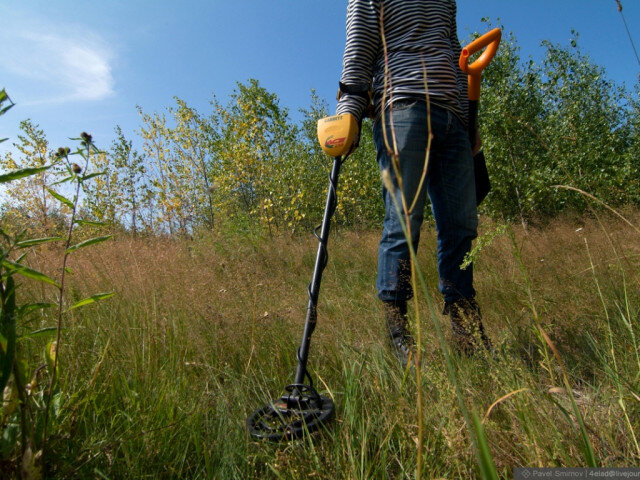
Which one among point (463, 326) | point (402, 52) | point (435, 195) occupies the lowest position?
point (463, 326)

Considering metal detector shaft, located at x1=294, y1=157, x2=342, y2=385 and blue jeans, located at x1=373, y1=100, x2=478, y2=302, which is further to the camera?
blue jeans, located at x1=373, y1=100, x2=478, y2=302

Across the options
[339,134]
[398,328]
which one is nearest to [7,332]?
[339,134]

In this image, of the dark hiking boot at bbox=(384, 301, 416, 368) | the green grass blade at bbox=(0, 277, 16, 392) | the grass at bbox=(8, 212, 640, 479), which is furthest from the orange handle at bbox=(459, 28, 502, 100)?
the green grass blade at bbox=(0, 277, 16, 392)

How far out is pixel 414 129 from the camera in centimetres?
158

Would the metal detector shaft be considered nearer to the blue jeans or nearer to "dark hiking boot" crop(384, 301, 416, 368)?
the blue jeans

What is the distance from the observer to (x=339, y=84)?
1578 mm

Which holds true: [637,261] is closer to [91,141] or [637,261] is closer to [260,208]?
[91,141]

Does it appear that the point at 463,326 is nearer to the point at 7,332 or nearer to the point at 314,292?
the point at 314,292

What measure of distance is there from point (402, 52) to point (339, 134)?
1.95 feet

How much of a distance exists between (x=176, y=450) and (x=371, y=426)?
556mm

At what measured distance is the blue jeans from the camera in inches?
62.4

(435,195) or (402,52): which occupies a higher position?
(402,52)

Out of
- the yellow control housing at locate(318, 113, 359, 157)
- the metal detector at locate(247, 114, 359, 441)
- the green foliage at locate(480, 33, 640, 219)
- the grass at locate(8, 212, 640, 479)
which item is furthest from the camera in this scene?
the green foliage at locate(480, 33, 640, 219)

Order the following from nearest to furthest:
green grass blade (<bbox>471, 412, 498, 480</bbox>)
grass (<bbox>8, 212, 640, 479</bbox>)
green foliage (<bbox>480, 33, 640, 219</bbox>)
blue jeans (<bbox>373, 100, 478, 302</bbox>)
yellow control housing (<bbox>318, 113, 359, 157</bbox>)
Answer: green grass blade (<bbox>471, 412, 498, 480</bbox>) < grass (<bbox>8, 212, 640, 479</bbox>) < yellow control housing (<bbox>318, 113, 359, 157</bbox>) < blue jeans (<bbox>373, 100, 478, 302</bbox>) < green foliage (<bbox>480, 33, 640, 219</bbox>)
